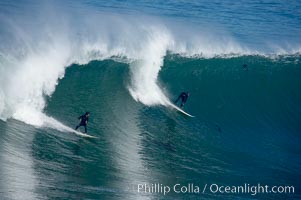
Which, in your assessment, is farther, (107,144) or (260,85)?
(260,85)

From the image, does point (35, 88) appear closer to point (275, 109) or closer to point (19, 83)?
point (19, 83)

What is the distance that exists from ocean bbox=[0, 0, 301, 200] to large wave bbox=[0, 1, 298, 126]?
0.06 m

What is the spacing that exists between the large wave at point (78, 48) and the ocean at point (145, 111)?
0.20 ft

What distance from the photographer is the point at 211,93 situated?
841 inches

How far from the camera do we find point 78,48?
23.1 m

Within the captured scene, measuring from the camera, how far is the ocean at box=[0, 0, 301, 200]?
12.8 meters

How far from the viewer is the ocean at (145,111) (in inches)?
503

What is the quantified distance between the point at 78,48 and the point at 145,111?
19.7 feet

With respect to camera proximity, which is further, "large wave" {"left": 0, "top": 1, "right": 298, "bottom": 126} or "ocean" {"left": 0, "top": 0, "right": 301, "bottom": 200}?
"large wave" {"left": 0, "top": 1, "right": 298, "bottom": 126}

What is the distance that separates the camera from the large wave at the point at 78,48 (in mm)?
17438

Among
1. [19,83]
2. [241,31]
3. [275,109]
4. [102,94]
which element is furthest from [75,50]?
[241,31]

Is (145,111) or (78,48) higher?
(78,48)

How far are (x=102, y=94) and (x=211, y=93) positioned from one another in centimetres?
472

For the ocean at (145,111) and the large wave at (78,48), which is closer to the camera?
the ocean at (145,111)
